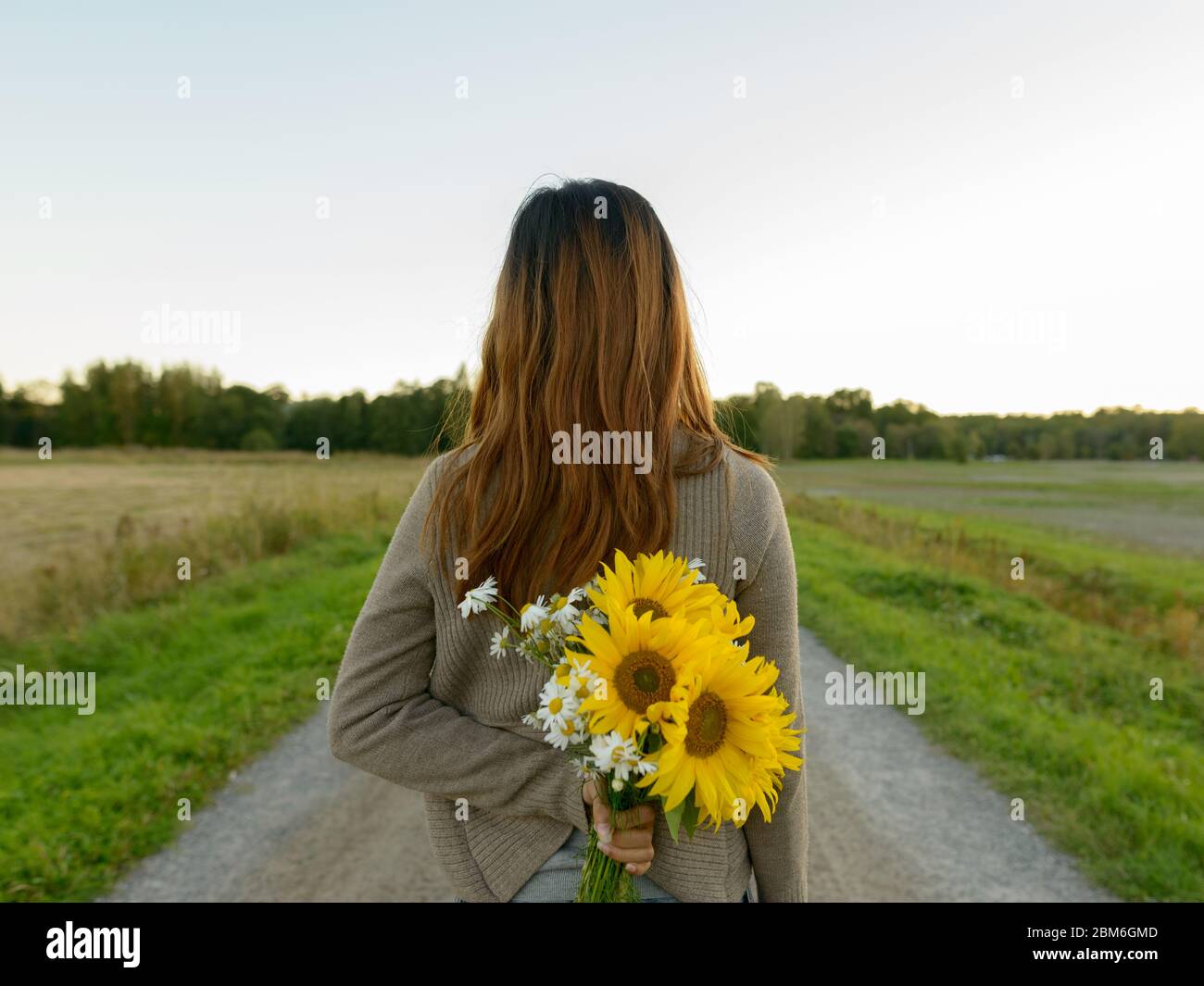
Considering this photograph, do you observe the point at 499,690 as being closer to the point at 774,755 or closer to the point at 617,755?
the point at 617,755

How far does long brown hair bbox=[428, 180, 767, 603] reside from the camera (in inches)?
56.1

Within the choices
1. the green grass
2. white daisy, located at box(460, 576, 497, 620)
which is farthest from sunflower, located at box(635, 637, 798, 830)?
the green grass

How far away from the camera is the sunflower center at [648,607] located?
4.05 ft

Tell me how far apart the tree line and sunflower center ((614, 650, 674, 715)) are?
2247 cm

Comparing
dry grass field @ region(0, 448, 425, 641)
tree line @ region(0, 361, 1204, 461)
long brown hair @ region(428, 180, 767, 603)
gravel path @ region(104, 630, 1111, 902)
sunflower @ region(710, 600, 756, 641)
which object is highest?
tree line @ region(0, 361, 1204, 461)

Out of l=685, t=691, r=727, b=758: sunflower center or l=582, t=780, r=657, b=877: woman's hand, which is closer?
l=685, t=691, r=727, b=758: sunflower center

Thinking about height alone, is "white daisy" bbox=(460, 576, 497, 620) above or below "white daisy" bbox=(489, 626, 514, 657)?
above

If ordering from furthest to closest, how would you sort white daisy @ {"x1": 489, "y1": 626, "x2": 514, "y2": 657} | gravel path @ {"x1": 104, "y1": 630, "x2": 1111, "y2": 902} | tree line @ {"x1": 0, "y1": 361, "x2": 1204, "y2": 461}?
tree line @ {"x1": 0, "y1": 361, "x2": 1204, "y2": 461} → gravel path @ {"x1": 104, "y1": 630, "x2": 1111, "y2": 902} → white daisy @ {"x1": 489, "y1": 626, "x2": 514, "y2": 657}

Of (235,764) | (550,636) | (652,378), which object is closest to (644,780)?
(550,636)

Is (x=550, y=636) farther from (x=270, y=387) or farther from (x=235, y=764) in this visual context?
(x=270, y=387)

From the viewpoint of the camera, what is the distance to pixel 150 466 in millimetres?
28969

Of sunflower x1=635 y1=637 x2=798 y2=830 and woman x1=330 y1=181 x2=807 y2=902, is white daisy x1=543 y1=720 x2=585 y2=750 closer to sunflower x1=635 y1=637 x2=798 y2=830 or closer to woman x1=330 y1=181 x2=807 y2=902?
sunflower x1=635 y1=637 x2=798 y2=830

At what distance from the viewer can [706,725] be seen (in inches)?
47.1
